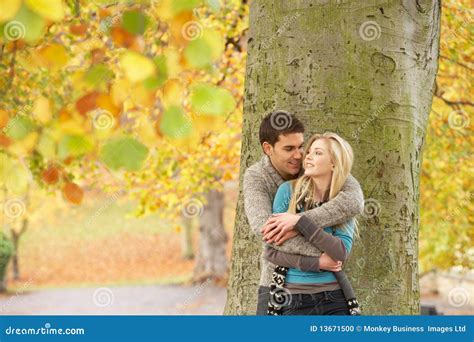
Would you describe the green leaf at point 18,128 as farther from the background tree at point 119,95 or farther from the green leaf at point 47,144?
the green leaf at point 47,144

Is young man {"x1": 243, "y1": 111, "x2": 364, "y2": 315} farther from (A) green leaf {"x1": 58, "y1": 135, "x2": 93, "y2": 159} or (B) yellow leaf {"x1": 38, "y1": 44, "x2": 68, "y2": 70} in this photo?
(B) yellow leaf {"x1": 38, "y1": 44, "x2": 68, "y2": 70}

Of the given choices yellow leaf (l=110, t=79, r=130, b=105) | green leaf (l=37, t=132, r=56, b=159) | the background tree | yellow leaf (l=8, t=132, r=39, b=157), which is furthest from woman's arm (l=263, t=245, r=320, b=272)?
yellow leaf (l=8, t=132, r=39, b=157)

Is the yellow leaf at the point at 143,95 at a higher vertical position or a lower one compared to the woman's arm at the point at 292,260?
higher

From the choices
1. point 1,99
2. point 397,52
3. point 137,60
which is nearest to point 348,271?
point 397,52

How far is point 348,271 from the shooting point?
4.05m

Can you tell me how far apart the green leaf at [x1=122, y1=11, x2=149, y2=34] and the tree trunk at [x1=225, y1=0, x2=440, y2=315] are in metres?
1.25

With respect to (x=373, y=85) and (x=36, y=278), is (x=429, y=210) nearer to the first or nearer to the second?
(x=373, y=85)

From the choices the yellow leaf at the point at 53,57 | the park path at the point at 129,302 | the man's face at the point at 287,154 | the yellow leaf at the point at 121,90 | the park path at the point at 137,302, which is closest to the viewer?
the yellow leaf at the point at 121,90

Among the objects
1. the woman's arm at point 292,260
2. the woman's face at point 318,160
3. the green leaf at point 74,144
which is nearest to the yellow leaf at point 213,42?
the green leaf at point 74,144

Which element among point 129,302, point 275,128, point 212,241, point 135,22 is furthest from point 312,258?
point 129,302

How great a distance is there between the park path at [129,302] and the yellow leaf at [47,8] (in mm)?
13874

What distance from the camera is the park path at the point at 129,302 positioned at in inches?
698

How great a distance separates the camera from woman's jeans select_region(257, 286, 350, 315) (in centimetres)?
338
